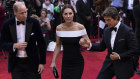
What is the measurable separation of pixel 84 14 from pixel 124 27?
4656 mm

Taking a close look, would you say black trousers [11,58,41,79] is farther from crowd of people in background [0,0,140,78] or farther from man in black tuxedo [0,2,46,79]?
crowd of people in background [0,0,140,78]

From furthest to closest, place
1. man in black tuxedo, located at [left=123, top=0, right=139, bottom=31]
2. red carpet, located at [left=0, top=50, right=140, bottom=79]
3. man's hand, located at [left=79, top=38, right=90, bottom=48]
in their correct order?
man in black tuxedo, located at [left=123, top=0, right=139, bottom=31] < red carpet, located at [left=0, top=50, right=140, bottom=79] < man's hand, located at [left=79, top=38, right=90, bottom=48]

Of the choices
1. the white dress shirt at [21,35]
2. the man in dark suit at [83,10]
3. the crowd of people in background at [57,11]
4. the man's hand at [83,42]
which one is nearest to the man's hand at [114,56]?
the man's hand at [83,42]

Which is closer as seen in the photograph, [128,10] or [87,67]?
[87,67]

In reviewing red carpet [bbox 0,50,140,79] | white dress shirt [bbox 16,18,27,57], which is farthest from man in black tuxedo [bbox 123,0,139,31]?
white dress shirt [bbox 16,18,27,57]

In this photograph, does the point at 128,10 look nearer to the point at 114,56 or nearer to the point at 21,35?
the point at 114,56

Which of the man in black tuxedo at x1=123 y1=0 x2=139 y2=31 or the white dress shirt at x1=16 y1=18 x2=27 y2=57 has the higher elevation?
the white dress shirt at x1=16 y1=18 x2=27 y2=57

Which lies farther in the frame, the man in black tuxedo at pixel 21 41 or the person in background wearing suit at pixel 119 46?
the man in black tuxedo at pixel 21 41

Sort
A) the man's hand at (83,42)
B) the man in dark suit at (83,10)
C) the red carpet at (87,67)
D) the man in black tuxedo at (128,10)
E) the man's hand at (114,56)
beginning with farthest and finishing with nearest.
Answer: the man in black tuxedo at (128,10) → the man in dark suit at (83,10) → the red carpet at (87,67) → the man's hand at (83,42) → the man's hand at (114,56)

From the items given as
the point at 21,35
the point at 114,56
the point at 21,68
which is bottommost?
the point at 21,68

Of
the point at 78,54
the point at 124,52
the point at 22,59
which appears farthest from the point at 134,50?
the point at 22,59

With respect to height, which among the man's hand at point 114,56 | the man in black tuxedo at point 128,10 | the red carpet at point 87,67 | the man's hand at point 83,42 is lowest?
the red carpet at point 87,67

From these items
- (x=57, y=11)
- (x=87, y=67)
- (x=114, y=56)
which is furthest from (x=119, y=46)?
(x=57, y=11)

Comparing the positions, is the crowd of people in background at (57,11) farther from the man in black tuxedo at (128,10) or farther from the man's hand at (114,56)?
the man's hand at (114,56)
